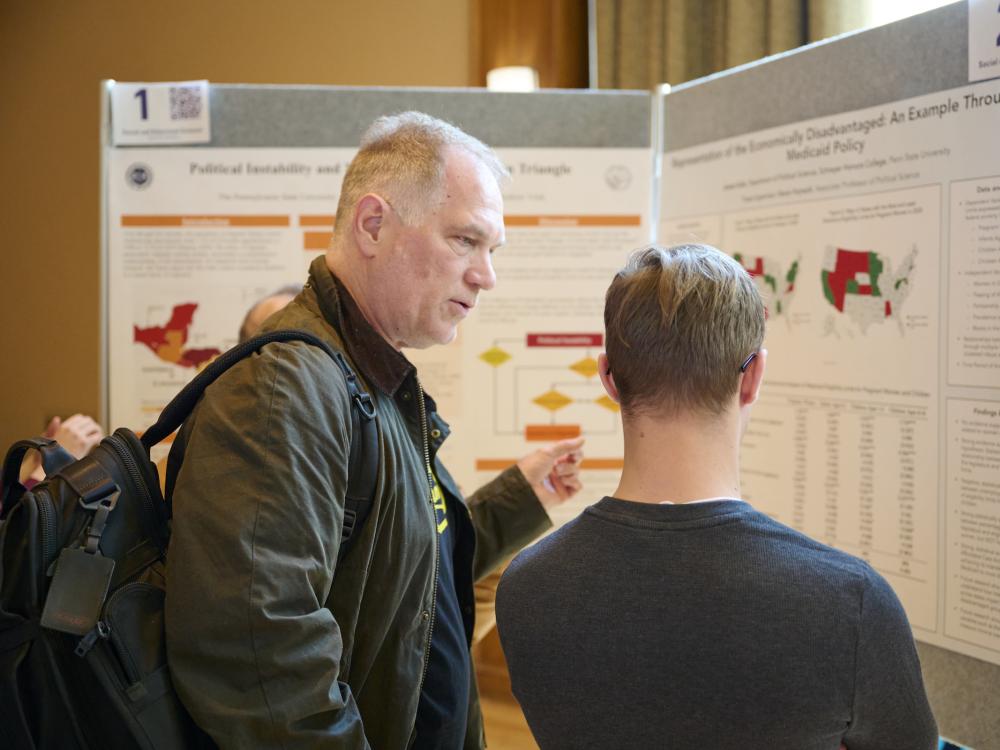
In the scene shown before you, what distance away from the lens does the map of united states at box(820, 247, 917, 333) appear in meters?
1.73

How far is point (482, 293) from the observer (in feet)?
8.16

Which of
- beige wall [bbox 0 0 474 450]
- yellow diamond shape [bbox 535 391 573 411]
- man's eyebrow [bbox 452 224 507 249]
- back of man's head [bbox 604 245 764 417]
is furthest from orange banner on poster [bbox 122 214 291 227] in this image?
back of man's head [bbox 604 245 764 417]

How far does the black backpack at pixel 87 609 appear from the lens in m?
0.94

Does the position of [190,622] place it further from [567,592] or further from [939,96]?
[939,96]

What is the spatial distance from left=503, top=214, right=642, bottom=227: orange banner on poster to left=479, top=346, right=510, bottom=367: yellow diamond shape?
35 cm

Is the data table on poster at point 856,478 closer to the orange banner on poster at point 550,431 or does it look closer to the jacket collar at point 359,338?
the orange banner on poster at point 550,431

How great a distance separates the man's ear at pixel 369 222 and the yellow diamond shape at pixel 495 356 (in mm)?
1154

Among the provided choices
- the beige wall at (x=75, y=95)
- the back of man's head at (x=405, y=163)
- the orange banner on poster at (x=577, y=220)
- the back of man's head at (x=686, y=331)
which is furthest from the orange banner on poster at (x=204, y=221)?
the back of man's head at (x=686, y=331)

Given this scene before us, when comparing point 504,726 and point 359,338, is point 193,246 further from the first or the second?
point 504,726

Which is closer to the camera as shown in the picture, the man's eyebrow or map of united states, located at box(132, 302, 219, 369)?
the man's eyebrow

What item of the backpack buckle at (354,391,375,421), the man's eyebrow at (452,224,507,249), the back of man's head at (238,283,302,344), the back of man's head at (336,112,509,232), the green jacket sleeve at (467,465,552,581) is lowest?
the green jacket sleeve at (467,465,552,581)

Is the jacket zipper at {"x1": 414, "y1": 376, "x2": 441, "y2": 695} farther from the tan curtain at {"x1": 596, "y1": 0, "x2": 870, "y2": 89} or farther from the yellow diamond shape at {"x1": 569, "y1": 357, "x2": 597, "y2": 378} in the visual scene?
the tan curtain at {"x1": 596, "y1": 0, "x2": 870, "y2": 89}

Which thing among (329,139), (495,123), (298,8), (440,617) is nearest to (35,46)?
(298,8)

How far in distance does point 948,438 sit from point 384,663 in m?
1.09
